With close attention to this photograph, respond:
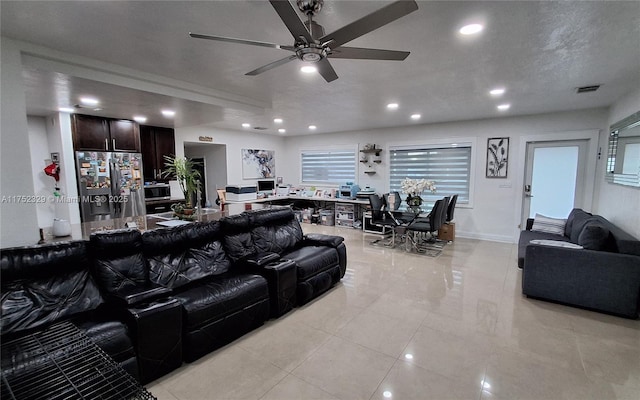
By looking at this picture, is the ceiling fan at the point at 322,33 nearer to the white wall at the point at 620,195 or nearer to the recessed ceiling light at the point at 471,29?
the recessed ceiling light at the point at 471,29

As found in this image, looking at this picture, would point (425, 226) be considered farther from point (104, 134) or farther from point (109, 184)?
point (104, 134)

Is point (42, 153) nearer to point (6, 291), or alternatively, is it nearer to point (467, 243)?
point (6, 291)

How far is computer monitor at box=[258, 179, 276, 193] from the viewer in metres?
7.92

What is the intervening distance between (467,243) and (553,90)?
307cm

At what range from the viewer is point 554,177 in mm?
5340


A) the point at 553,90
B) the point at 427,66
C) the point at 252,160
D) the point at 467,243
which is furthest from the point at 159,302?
the point at 252,160

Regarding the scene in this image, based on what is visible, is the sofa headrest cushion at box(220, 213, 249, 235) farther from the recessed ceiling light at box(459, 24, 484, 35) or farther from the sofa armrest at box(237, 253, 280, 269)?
the recessed ceiling light at box(459, 24, 484, 35)

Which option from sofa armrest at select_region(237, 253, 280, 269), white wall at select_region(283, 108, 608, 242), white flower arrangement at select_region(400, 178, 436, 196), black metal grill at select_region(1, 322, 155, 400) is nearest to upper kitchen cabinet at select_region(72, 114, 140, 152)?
sofa armrest at select_region(237, 253, 280, 269)

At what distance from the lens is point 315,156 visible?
8406 millimetres

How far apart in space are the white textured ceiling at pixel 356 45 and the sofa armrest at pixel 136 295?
2.01 meters

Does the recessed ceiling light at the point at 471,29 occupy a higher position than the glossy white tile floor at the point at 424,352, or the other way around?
the recessed ceiling light at the point at 471,29

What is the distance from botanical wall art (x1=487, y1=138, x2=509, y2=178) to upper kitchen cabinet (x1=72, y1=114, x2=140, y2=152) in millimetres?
6788

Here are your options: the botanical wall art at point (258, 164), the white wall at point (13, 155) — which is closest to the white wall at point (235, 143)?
the botanical wall art at point (258, 164)

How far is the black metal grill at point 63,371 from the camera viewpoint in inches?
40.0
